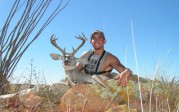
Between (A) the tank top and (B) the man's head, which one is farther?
(B) the man's head

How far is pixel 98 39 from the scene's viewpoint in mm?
6758

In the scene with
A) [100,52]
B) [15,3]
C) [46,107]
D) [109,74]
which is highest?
[15,3]

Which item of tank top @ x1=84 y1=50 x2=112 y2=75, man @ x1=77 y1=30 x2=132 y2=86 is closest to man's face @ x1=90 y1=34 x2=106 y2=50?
man @ x1=77 y1=30 x2=132 y2=86

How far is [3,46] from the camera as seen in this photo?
4527 millimetres

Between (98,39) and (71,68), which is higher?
(98,39)

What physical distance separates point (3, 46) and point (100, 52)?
8.76ft

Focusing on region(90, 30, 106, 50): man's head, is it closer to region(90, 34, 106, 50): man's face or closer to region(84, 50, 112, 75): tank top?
region(90, 34, 106, 50): man's face

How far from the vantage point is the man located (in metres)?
6.60

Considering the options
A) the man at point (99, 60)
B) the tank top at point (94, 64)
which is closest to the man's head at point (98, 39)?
the man at point (99, 60)

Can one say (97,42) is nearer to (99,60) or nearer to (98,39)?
(98,39)

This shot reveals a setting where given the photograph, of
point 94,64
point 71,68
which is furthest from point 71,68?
point 94,64

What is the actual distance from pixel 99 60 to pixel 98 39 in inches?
17.4

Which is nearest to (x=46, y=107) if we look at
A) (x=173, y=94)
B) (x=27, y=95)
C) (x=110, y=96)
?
(x=27, y=95)

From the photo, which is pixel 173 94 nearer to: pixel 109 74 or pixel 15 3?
pixel 109 74
